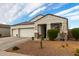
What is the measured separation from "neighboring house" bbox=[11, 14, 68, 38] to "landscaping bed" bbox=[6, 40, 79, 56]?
1.23ft

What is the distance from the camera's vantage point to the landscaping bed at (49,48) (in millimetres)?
8227

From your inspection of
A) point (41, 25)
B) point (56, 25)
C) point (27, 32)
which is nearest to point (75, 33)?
point (56, 25)

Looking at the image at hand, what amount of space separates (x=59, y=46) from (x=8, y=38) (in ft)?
6.17

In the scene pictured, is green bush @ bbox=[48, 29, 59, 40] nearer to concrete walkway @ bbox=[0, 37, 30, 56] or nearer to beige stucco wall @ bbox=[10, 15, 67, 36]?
beige stucco wall @ bbox=[10, 15, 67, 36]

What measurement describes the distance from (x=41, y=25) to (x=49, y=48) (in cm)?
89

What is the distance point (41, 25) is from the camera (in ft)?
28.5

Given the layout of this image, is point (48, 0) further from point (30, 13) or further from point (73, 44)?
point (73, 44)

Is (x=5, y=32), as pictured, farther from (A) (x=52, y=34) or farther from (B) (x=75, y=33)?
(B) (x=75, y=33)

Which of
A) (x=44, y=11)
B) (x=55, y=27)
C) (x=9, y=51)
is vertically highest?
(x=44, y=11)

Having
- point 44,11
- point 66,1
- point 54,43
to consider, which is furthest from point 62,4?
point 54,43

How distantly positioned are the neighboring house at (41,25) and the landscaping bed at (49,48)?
1.23 feet

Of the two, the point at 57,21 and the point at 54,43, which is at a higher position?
the point at 57,21

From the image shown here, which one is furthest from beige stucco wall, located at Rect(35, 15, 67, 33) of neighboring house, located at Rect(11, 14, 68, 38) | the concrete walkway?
the concrete walkway

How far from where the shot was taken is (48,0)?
8.48 metres
